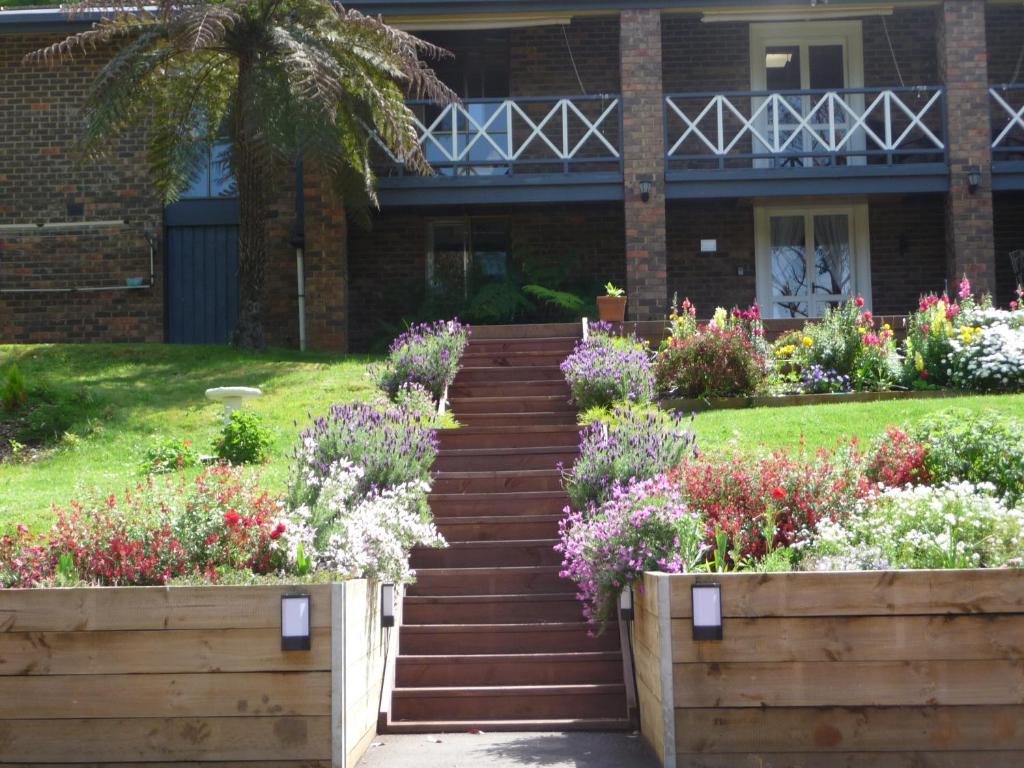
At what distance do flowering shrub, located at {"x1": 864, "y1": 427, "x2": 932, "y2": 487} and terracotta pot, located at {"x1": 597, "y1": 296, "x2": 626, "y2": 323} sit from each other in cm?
675

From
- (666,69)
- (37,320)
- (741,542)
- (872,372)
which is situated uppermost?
(666,69)

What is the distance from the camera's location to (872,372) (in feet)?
41.3

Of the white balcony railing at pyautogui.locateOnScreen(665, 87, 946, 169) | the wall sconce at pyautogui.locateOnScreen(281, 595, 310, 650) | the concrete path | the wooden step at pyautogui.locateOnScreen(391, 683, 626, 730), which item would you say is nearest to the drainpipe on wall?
the white balcony railing at pyautogui.locateOnScreen(665, 87, 946, 169)

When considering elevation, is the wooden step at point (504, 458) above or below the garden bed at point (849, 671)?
above

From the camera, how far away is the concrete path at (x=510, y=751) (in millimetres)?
5570

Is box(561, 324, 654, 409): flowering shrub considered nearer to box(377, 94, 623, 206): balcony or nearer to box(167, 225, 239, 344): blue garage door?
box(377, 94, 623, 206): balcony

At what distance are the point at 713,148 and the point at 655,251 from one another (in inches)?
61.4

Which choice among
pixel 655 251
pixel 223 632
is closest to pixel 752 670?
pixel 223 632

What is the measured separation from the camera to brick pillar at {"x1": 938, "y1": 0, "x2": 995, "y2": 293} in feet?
53.6

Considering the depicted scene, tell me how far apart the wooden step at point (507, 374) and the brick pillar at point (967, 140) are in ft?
21.4

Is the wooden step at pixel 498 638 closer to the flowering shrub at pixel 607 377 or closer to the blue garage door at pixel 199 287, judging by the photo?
the flowering shrub at pixel 607 377

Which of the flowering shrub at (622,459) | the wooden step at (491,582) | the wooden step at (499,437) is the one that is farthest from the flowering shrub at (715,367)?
the wooden step at (491,582)

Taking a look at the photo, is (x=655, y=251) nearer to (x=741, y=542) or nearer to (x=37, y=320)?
(x=37, y=320)

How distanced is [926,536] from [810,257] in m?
13.2
